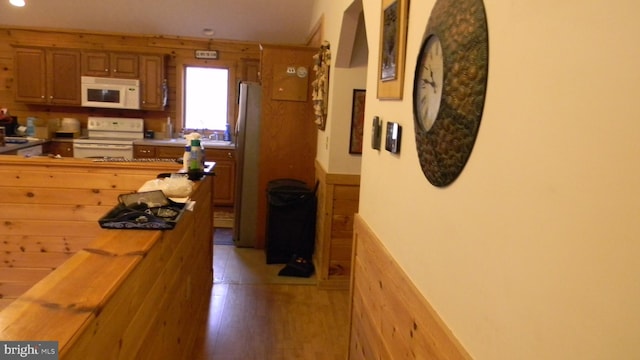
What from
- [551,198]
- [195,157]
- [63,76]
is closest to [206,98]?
[63,76]

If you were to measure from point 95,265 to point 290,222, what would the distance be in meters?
2.87

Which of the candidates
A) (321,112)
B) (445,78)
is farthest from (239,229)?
(445,78)

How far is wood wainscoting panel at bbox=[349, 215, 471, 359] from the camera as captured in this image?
3.89ft

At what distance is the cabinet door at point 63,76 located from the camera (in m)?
5.72

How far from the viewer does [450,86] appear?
1116mm

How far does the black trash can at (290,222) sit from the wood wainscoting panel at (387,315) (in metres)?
1.72

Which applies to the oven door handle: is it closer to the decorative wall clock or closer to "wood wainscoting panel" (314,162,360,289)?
"wood wainscoting panel" (314,162,360,289)

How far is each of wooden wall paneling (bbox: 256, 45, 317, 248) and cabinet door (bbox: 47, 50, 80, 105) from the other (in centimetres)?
295

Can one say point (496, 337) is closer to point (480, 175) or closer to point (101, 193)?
point (480, 175)

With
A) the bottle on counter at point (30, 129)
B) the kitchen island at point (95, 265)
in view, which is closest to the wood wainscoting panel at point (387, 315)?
the kitchen island at point (95, 265)

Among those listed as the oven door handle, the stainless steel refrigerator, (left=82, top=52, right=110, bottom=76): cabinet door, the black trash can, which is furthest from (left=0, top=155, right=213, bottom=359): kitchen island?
(left=82, top=52, right=110, bottom=76): cabinet door

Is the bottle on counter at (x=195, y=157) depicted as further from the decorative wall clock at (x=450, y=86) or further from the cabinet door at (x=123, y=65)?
the cabinet door at (x=123, y=65)

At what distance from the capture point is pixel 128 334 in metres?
1.28

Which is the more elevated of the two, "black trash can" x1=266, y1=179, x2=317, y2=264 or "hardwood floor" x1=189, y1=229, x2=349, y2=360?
"black trash can" x1=266, y1=179, x2=317, y2=264
